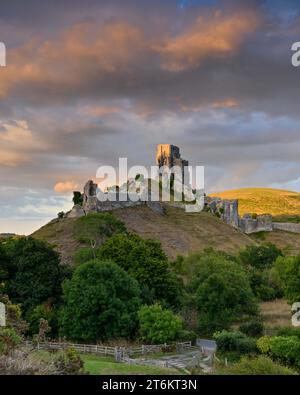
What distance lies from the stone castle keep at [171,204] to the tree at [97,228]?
15.8 meters

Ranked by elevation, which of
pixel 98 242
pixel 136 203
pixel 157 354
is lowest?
pixel 157 354

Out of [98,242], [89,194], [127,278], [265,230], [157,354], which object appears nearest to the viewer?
[157,354]

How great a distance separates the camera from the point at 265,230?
405 feet

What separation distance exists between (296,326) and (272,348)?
8541 millimetres

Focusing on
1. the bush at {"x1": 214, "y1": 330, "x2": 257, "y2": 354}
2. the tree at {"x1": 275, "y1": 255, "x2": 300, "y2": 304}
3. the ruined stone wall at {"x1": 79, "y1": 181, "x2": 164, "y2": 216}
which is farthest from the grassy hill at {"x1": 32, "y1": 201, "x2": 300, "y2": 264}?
the bush at {"x1": 214, "y1": 330, "x2": 257, "y2": 354}

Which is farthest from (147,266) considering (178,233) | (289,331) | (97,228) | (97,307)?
(178,233)

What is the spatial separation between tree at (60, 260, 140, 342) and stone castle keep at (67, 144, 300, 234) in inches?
2226

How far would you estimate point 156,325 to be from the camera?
38.1m

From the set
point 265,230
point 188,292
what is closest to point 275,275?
point 188,292

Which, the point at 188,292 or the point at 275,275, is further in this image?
the point at 275,275

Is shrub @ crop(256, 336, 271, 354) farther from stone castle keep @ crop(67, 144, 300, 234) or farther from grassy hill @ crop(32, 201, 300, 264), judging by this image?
stone castle keep @ crop(67, 144, 300, 234)

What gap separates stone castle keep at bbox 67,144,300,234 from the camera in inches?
3932

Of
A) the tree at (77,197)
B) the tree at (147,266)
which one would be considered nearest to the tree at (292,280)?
the tree at (147,266)
